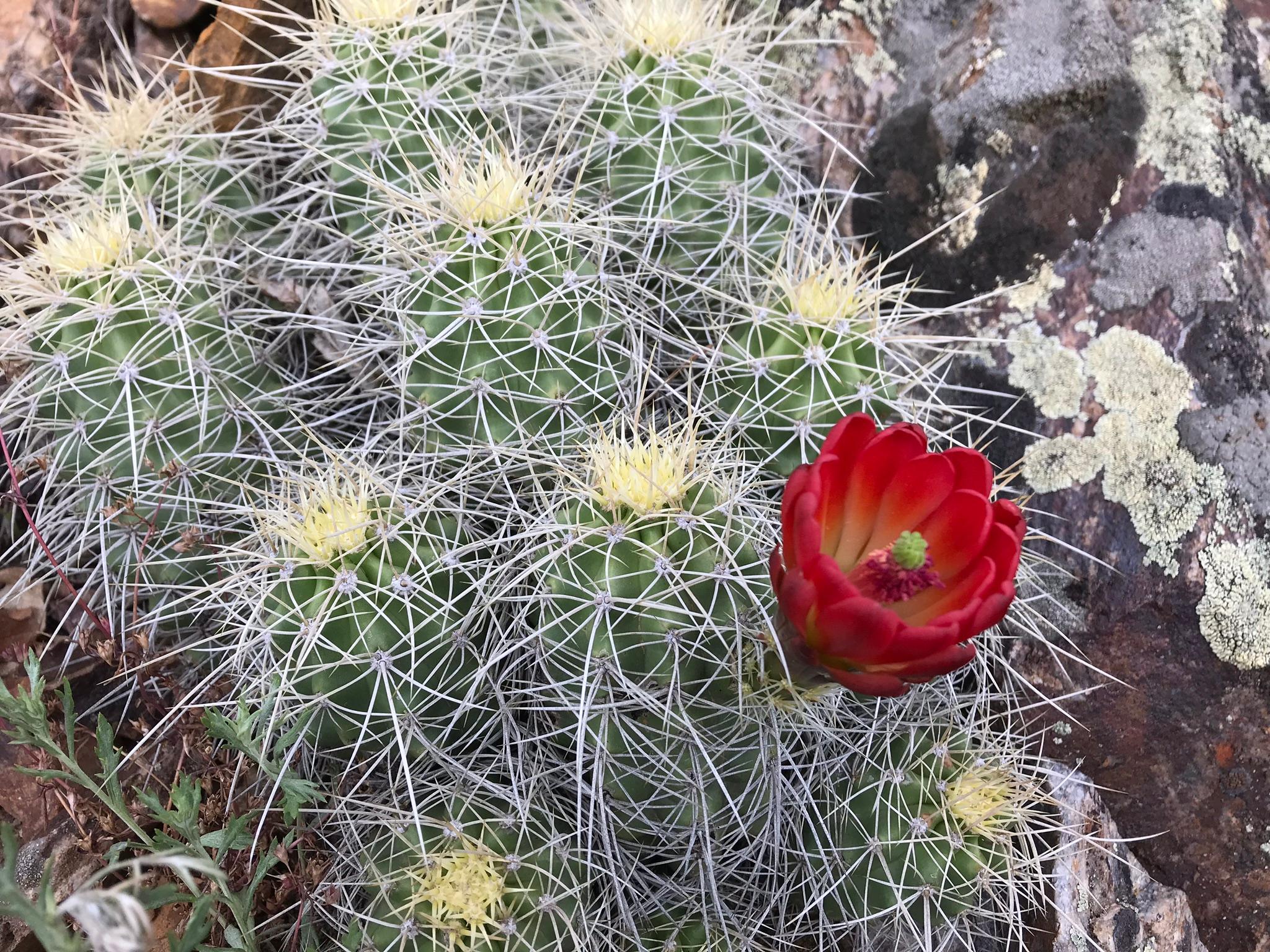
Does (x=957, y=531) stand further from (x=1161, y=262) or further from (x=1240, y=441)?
(x=1161, y=262)

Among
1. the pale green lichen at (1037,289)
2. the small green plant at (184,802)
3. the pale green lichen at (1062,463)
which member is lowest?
the small green plant at (184,802)

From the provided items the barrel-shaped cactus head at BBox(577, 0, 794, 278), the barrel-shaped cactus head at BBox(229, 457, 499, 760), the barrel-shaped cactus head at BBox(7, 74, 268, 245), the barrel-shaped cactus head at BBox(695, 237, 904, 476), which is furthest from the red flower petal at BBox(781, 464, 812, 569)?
the barrel-shaped cactus head at BBox(7, 74, 268, 245)

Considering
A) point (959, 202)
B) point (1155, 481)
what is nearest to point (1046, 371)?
point (1155, 481)

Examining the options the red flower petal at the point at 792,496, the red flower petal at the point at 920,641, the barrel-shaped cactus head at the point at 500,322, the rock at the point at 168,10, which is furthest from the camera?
the rock at the point at 168,10

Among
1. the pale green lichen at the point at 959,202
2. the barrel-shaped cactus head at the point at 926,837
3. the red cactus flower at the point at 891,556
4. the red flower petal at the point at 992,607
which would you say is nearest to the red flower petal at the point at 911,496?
the red cactus flower at the point at 891,556

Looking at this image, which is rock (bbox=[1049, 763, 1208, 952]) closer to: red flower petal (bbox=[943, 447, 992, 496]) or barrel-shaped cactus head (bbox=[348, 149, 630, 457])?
red flower petal (bbox=[943, 447, 992, 496])

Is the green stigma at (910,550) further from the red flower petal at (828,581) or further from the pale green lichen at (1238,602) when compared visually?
the pale green lichen at (1238,602)
